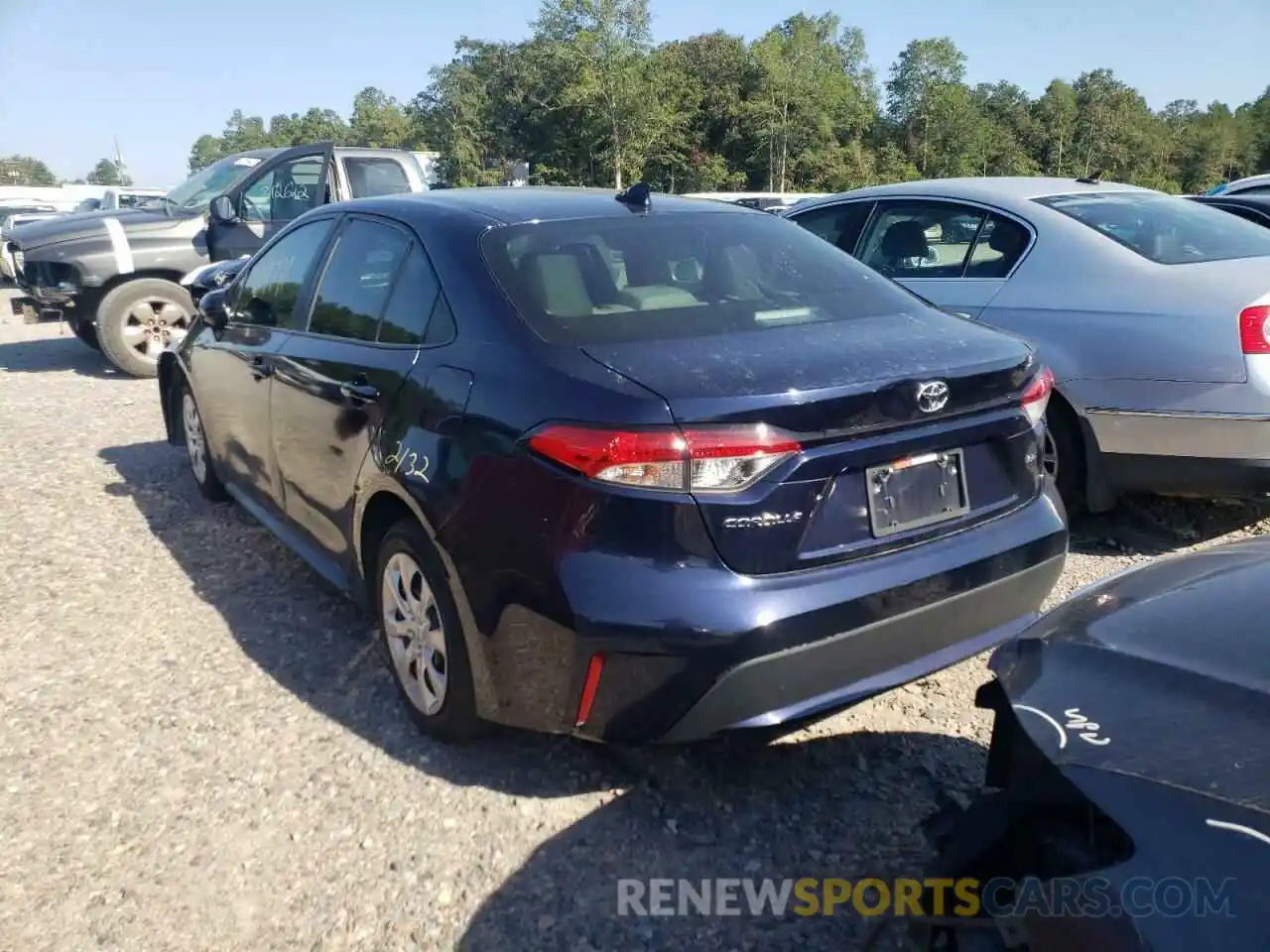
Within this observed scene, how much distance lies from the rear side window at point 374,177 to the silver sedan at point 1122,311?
5954mm

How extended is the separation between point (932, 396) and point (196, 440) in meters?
4.25

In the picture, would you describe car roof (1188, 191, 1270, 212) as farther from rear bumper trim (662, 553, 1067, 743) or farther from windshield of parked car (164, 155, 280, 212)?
windshield of parked car (164, 155, 280, 212)

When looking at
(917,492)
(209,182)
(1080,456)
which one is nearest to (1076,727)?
(917,492)

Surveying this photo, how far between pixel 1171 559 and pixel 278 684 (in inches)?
110

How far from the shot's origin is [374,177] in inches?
378

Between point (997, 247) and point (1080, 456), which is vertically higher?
point (997, 247)

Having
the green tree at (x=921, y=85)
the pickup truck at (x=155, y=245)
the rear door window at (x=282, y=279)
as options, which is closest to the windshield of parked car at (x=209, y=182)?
the pickup truck at (x=155, y=245)

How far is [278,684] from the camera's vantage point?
11.4ft

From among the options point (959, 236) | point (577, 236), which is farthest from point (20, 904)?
point (959, 236)

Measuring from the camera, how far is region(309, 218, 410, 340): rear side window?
3305mm

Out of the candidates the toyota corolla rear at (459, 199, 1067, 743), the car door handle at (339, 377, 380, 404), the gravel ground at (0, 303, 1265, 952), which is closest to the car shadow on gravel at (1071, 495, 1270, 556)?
the gravel ground at (0, 303, 1265, 952)

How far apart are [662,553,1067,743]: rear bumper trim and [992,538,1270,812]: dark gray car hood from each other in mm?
278

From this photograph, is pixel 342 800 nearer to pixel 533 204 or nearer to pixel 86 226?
pixel 533 204

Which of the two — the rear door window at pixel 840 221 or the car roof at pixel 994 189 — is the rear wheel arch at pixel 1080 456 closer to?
the car roof at pixel 994 189
